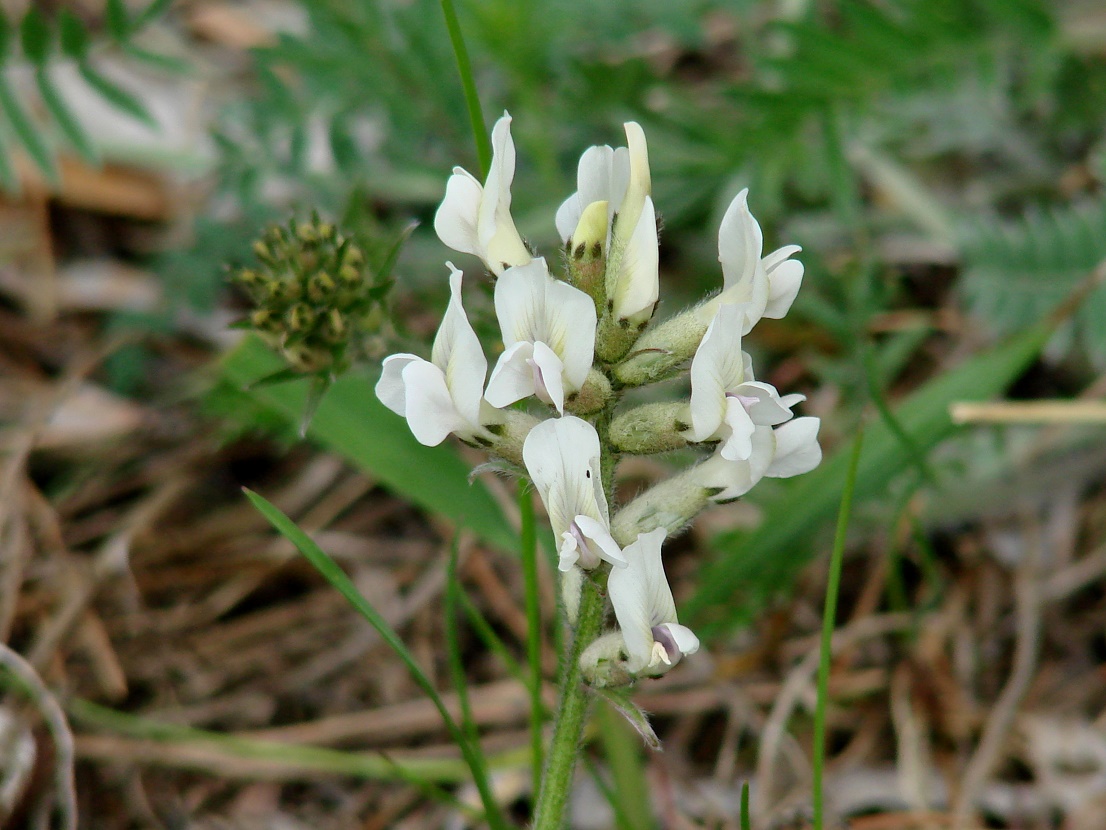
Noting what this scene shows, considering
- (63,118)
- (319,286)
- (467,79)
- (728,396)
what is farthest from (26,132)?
(728,396)

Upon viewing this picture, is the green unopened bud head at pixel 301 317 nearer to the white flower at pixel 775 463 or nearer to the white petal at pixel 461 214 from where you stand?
the white petal at pixel 461 214

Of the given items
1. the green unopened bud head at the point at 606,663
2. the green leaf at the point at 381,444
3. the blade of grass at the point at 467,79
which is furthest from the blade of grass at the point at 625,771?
the blade of grass at the point at 467,79

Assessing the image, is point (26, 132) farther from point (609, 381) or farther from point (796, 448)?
point (796, 448)

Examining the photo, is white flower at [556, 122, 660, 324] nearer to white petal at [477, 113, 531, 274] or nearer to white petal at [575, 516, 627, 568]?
white petal at [477, 113, 531, 274]

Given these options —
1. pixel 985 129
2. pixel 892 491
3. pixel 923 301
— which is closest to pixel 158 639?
pixel 892 491

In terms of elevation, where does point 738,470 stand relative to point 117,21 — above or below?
below
